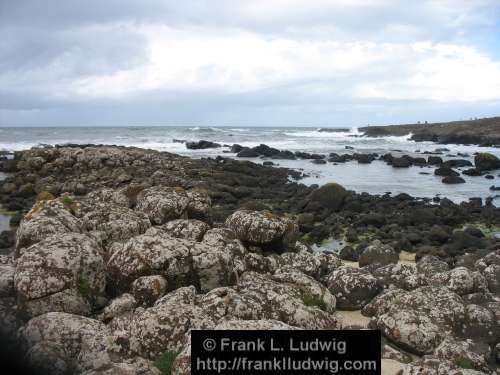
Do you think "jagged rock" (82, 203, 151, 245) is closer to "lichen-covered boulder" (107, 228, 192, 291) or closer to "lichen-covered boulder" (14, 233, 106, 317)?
"lichen-covered boulder" (107, 228, 192, 291)

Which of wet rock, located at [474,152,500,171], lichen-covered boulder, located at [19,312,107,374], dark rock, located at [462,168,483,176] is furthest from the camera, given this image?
wet rock, located at [474,152,500,171]

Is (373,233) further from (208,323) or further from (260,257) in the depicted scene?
(208,323)

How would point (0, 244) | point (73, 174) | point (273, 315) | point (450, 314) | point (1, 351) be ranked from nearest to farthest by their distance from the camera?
point (1, 351), point (273, 315), point (450, 314), point (0, 244), point (73, 174)

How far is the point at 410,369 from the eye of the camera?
19.6ft

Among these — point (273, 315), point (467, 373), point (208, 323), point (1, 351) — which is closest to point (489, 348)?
point (467, 373)

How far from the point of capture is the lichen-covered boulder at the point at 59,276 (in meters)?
6.83

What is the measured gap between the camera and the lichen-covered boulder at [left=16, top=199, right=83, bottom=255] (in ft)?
28.2

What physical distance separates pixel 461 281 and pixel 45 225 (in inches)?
309

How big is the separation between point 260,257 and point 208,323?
3813 millimetres

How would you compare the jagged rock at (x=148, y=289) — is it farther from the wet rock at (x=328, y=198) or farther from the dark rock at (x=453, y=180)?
the dark rock at (x=453, y=180)

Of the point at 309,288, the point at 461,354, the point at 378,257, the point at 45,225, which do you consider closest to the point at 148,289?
the point at 45,225

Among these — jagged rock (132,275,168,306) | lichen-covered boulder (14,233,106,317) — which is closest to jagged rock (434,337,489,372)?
jagged rock (132,275,168,306)

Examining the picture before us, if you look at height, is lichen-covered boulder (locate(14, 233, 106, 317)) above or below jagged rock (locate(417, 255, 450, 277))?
above

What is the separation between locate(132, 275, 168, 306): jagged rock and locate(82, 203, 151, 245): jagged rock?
84.7 inches
